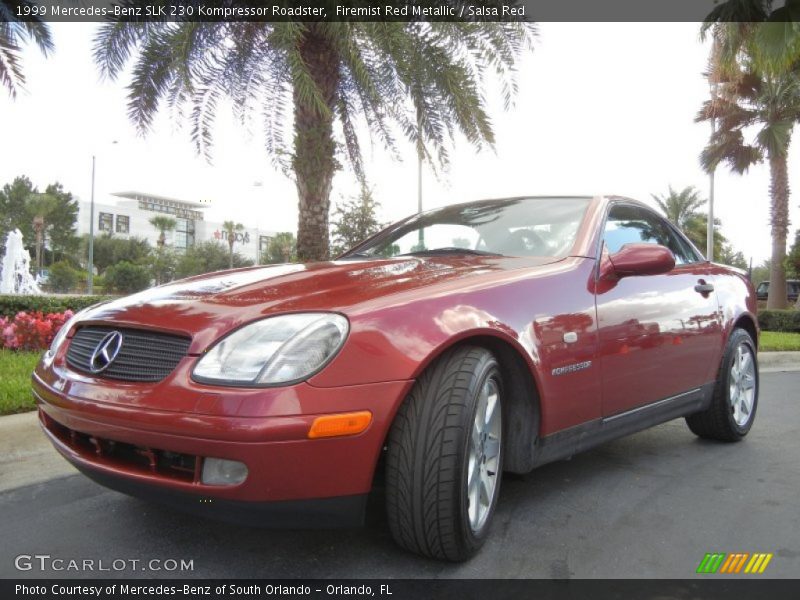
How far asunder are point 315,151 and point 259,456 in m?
6.12

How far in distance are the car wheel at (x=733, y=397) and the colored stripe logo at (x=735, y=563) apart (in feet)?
5.31

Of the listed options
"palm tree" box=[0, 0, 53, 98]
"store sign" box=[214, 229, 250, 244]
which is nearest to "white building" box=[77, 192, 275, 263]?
"store sign" box=[214, 229, 250, 244]

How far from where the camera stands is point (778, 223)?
19.8 m

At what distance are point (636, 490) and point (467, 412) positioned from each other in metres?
1.50

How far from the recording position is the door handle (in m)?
3.71

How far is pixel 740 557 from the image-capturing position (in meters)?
2.44

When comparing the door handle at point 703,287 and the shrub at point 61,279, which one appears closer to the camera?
the door handle at point 703,287

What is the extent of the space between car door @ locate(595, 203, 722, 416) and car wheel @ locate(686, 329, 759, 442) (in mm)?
262

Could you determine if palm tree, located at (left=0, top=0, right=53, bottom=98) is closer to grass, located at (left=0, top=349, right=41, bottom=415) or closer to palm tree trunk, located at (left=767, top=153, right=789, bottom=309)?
grass, located at (left=0, top=349, right=41, bottom=415)

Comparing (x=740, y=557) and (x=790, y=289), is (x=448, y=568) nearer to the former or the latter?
(x=740, y=557)

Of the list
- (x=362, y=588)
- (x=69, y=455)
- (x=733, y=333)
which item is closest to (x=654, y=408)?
(x=733, y=333)

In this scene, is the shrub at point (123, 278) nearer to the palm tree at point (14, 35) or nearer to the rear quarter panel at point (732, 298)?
the palm tree at point (14, 35)

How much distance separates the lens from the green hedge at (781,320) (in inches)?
615

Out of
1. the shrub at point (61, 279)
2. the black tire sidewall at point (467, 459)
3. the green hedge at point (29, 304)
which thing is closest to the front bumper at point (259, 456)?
the black tire sidewall at point (467, 459)
